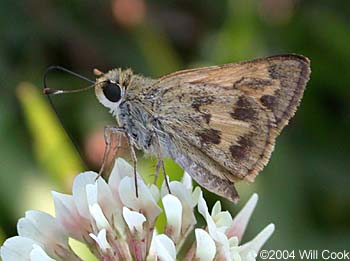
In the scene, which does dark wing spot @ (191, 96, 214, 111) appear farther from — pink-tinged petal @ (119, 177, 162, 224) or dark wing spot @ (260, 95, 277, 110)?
pink-tinged petal @ (119, 177, 162, 224)

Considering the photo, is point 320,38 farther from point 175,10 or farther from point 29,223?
A: point 29,223

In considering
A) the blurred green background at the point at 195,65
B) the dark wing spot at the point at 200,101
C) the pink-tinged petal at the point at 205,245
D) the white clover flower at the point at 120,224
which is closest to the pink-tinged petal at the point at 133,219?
the white clover flower at the point at 120,224

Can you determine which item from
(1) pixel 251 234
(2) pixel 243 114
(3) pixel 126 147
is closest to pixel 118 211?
(3) pixel 126 147

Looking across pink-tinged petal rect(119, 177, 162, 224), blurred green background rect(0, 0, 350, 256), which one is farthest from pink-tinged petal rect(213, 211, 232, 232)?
blurred green background rect(0, 0, 350, 256)

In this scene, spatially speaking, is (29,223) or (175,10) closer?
(29,223)

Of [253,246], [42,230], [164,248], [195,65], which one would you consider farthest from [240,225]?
[195,65]

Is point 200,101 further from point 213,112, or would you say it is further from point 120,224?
point 120,224

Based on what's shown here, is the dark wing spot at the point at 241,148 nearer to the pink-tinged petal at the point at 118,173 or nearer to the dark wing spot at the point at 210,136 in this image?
the dark wing spot at the point at 210,136
